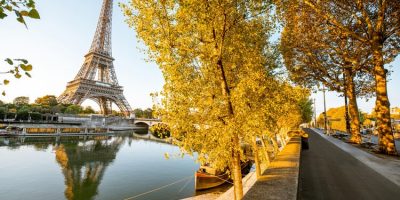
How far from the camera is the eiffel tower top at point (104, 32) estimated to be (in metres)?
98.7

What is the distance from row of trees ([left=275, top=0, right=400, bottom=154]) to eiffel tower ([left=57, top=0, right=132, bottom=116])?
277 ft

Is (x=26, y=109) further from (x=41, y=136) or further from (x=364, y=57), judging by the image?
(x=364, y=57)

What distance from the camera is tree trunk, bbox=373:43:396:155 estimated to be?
52.5 ft

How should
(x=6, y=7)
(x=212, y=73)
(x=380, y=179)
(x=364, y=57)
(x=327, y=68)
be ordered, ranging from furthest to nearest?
(x=327, y=68), (x=364, y=57), (x=380, y=179), (x=212, y=73), (x=6, y=7)

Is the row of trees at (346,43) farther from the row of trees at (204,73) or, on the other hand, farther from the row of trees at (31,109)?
the row of trees at (31,109)

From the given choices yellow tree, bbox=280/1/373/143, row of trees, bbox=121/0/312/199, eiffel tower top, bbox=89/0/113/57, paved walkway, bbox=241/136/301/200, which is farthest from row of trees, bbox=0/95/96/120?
paved walkway, bbox=241/136/301/200

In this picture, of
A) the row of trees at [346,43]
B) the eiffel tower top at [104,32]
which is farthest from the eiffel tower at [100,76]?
→ the row of trees at [346,43]

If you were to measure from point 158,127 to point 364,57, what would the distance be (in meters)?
21.9

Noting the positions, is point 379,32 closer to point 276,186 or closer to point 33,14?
point 276,186

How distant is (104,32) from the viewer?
330 feet

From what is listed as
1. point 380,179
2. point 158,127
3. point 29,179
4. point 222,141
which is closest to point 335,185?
point 380,179

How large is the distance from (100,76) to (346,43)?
101738 mm

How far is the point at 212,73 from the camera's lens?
845 centimetres

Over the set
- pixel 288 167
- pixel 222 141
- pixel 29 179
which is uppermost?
pixel 222 141
